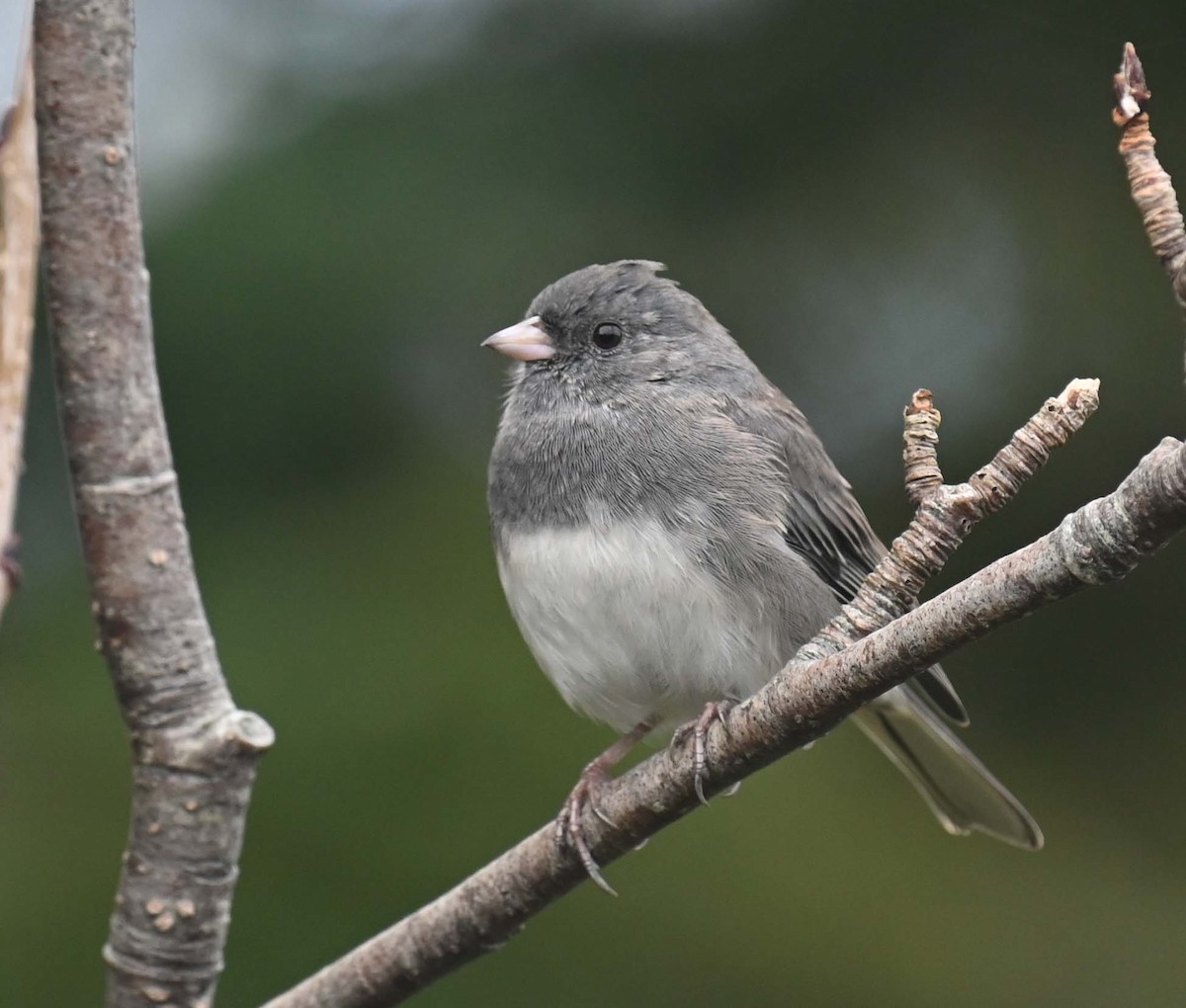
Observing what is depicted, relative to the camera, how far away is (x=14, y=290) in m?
1.15

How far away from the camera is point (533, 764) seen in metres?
2.56

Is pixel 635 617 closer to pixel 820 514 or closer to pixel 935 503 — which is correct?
pixel 820 514

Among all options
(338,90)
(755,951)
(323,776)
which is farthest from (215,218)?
(755,951)

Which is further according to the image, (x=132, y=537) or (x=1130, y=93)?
(x=132, y=537)

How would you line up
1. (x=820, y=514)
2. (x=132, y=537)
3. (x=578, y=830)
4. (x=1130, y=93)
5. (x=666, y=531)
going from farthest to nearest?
(x=820, y=514), (x=666, y=531), (x=578, y=830), (x=132, y=537), (x=1130, y=93)

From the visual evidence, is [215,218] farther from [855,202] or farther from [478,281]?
[855,202]

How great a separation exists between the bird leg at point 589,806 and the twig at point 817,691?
0.04 ft

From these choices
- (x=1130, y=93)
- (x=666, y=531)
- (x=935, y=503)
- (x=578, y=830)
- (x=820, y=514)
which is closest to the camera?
(x=1130, y=93)

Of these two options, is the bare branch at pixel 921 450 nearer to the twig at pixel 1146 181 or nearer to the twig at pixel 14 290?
the twig at pixel 1146 181

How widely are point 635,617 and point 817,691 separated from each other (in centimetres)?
79

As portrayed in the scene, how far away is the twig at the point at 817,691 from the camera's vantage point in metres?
1.15

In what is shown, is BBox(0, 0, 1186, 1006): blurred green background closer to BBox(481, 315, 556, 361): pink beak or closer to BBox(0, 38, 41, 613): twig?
BBox(481, 315, 556, 361): pink beak

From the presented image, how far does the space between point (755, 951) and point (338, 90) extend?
70.6 inches

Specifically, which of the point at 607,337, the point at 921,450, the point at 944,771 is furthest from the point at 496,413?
the point at 921,450
